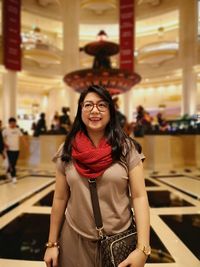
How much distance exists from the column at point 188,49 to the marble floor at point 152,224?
9.37m

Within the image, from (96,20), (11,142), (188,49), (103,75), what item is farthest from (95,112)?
(96,20)

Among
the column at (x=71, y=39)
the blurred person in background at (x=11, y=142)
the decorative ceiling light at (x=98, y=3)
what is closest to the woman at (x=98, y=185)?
the blurred person in background at (x=11, y=142)

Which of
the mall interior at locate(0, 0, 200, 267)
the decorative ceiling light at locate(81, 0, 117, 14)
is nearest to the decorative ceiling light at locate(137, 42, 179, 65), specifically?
the mall interior at locate(0, 0, 200, 267)

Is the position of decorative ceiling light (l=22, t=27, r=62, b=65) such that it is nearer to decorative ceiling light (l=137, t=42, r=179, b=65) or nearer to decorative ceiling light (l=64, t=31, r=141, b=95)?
decorative ceiling light (l=137, t=42, r=179, b=65)

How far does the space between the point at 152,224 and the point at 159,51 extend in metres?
15.3

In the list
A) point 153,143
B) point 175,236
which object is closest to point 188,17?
point 153,143

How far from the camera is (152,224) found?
3158mm

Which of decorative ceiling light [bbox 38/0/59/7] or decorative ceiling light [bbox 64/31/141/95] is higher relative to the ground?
decorative ceiling light [bbox 38/0/59/7]

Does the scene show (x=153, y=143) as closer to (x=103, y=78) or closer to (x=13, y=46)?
(x=103, y=78)

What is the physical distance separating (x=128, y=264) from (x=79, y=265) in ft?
0.86

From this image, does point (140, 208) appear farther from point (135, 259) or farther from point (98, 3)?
point (98, 3)

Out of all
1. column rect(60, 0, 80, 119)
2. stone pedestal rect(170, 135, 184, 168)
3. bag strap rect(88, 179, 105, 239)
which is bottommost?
stone pedestal rect(170, 135, 184, 168)

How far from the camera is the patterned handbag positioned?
1.11m

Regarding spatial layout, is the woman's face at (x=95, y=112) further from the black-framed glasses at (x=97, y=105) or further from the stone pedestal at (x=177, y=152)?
the stone pedestal at (x=177, y=152)
